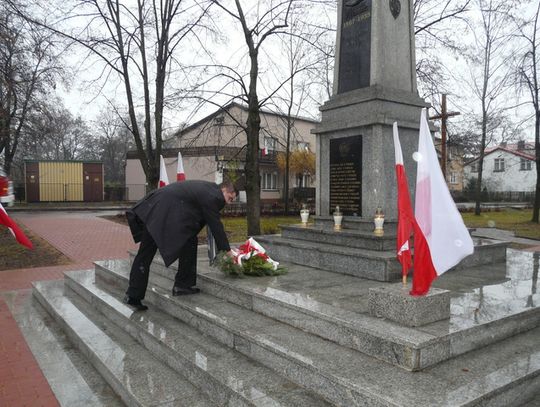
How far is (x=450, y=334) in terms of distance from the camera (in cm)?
333

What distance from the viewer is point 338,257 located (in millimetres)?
6105

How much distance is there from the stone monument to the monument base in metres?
3.01

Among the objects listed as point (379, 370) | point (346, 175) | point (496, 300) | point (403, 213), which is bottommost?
point (379, 370)

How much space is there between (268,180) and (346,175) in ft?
102

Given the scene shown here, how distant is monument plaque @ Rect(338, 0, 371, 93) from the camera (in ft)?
23.1

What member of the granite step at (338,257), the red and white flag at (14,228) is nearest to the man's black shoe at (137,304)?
the red and white flag at (14,228)

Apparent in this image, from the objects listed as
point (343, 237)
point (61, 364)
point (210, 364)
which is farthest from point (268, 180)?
point (210, 364)

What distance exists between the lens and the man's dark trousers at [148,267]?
16.8 ft

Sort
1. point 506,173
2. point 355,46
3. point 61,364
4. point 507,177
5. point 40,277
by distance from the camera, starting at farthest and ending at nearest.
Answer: point 507,177, point 506,173, point 40,277, point 355,46, point 61,364

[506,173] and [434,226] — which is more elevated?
[506,173]

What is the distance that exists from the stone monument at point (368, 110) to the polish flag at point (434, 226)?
3192mm

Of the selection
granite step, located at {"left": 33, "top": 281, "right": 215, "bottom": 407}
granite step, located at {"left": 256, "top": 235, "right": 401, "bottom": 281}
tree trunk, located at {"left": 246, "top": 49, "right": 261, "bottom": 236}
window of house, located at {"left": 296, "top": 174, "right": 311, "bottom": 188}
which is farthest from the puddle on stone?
window of house, located at {"left": 296, "top": 174, "right": 311, "bottom": 188}

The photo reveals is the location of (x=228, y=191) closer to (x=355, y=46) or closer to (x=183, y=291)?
(x=183, y=291)

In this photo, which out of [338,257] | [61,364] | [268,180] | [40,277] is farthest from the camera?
[268,180]
